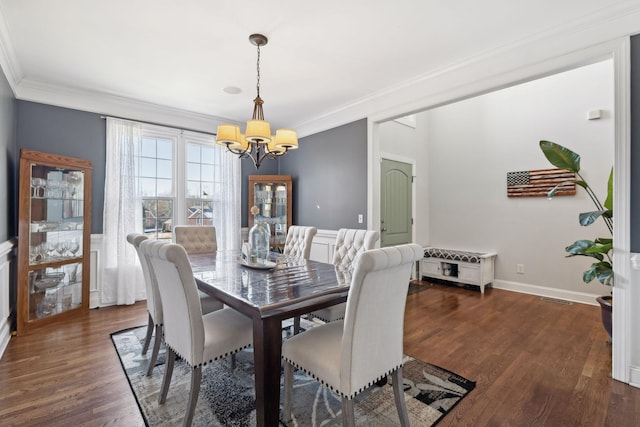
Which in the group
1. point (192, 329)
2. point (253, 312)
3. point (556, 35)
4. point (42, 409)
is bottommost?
point (42, 409)

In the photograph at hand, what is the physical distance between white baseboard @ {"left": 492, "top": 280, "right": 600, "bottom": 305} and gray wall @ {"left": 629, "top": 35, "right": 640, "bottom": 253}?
2383mm

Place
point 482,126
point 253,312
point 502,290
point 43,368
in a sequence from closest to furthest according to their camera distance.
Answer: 1. point 253,312
2. point 43,368
3. point 502,290
4. point 482,126

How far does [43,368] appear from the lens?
2311 millimetres

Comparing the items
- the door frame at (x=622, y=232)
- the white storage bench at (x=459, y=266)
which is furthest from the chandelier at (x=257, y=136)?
the white storage bench at (x=459, y=266)

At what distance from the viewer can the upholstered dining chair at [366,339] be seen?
134 cm

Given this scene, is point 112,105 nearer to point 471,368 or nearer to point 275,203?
point 275,203

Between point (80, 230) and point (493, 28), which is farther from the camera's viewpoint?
point (80, 230)

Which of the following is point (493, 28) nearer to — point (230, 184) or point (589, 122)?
point (589, 122)

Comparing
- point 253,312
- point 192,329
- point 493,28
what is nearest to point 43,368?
point 192,329

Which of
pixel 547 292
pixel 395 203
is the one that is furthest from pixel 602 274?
pixel 395 203

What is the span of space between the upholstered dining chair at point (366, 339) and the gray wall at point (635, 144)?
70.2 inches

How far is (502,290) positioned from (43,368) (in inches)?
213

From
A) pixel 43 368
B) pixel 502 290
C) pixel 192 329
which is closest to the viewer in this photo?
pixel 192 329

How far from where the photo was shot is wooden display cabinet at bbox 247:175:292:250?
4988 millimetres
